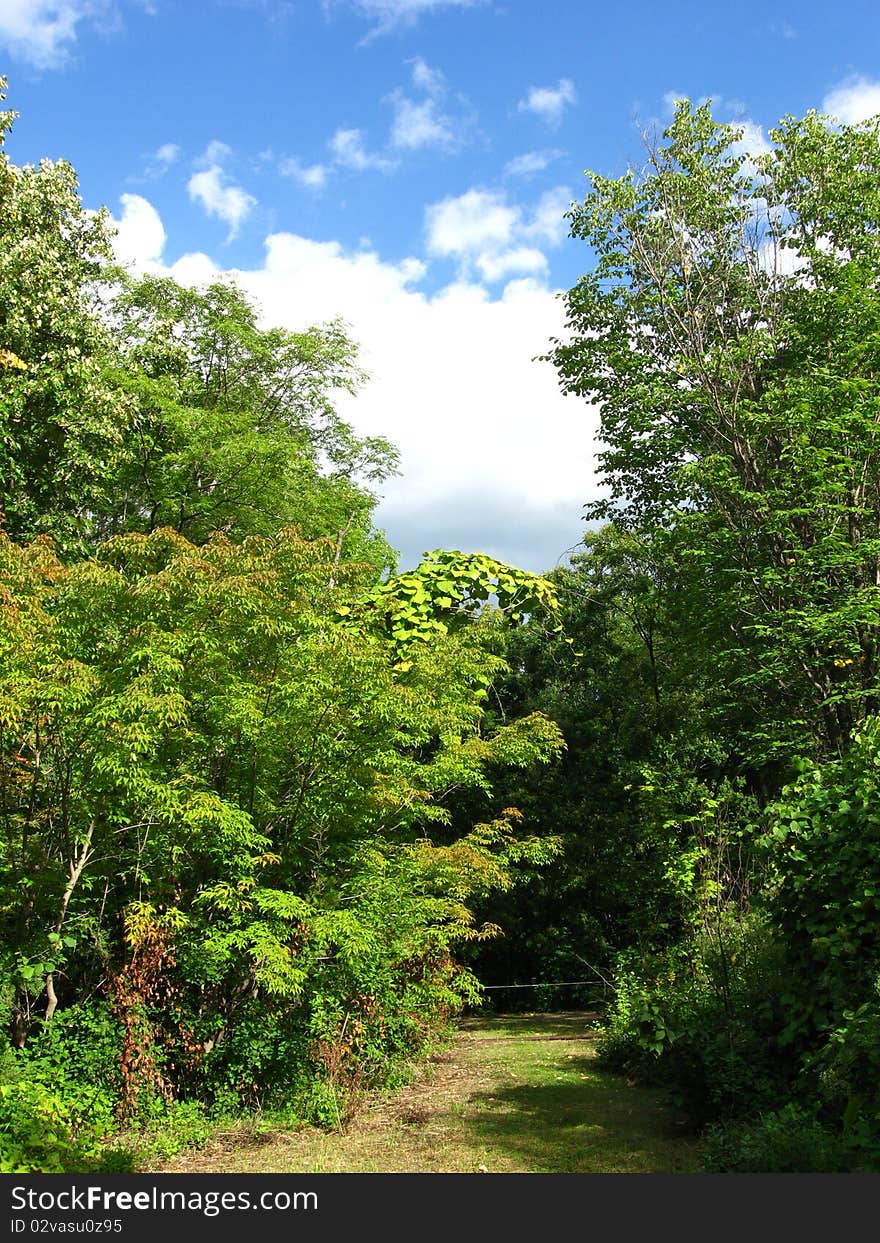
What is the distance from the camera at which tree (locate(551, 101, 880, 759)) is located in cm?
1065

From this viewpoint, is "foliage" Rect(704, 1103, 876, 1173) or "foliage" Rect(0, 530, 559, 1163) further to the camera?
"foliage" Rect(0, 530, 559, 1163)

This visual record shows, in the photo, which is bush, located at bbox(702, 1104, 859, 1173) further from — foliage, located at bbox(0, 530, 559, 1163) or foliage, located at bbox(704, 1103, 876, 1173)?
foliage, located at bbox(0, 530, 559, 1163)

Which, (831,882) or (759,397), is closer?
(831,882)

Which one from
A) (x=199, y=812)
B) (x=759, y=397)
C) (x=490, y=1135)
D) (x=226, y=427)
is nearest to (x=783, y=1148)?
(x=490, y=1135)

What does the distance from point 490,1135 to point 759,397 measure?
32.8ft

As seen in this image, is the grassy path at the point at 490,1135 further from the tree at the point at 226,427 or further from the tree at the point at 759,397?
the tree at the point at 226,427

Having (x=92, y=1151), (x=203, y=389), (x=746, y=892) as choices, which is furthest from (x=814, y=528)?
(x=203, y=389)

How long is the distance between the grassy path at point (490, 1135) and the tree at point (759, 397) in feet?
14.9

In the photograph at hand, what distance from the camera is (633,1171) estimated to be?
607 centimetres

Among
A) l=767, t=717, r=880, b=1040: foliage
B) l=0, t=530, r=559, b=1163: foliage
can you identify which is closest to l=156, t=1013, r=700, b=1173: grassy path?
l=0, t=530, r=559, b=1163: foliage

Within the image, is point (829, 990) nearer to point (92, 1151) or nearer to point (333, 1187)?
point (333, 1187)

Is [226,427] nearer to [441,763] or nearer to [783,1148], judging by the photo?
[441,763]

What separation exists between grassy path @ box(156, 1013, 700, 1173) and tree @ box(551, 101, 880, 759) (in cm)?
453

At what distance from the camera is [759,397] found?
13.0 meters
